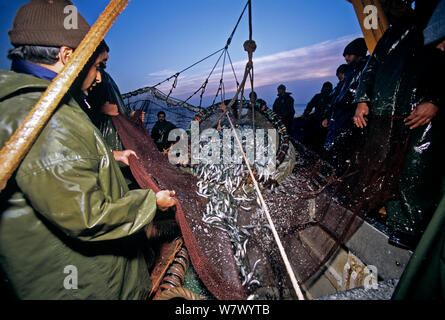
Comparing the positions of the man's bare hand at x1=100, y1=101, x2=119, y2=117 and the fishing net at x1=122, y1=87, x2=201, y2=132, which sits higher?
the fishing net at x1=122, y1=87, x2=201, y2=132

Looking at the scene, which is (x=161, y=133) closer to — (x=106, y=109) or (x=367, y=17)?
(x=106, y=109)

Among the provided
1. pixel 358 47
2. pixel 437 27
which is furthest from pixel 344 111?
pixel 358 47

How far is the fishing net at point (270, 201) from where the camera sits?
222 centimetres

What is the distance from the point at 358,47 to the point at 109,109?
264 inches

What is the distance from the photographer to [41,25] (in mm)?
1341

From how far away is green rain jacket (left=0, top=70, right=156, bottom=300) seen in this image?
43.8 inches

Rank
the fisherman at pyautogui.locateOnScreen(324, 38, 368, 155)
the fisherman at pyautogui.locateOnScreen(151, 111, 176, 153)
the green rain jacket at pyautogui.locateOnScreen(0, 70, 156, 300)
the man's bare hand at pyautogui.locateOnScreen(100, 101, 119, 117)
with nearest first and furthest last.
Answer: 1. the green rain jacket at pyautogui.locateOnScreen(0, 70, 156, 300)
2. the man's bare hand at pyautogui.locateOnScreen(100, 101, 119, 117)
3. the fisherman at pyautogui.locateOnScreen(324, 38, 368, 155)
4. the fisherman at pyautogui.locateOnScreen(151, 111, 176, 153)

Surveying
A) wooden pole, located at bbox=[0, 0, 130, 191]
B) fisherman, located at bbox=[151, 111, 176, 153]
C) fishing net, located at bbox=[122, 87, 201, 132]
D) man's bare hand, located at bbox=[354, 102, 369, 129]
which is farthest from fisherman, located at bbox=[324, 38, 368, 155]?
fisherman, located at bbox=[151, 111, 176, 153]

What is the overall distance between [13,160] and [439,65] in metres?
4.58

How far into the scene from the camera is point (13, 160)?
969 millimetres

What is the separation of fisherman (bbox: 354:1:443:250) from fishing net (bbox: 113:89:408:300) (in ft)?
0.41

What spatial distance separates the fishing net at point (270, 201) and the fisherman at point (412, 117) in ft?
0.41

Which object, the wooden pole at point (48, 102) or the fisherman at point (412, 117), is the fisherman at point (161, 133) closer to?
the wooden pole at point (48, 102)

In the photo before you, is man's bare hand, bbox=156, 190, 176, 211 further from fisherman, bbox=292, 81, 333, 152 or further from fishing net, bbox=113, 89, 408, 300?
fisherman, bbox=292, 81, 333, 152
